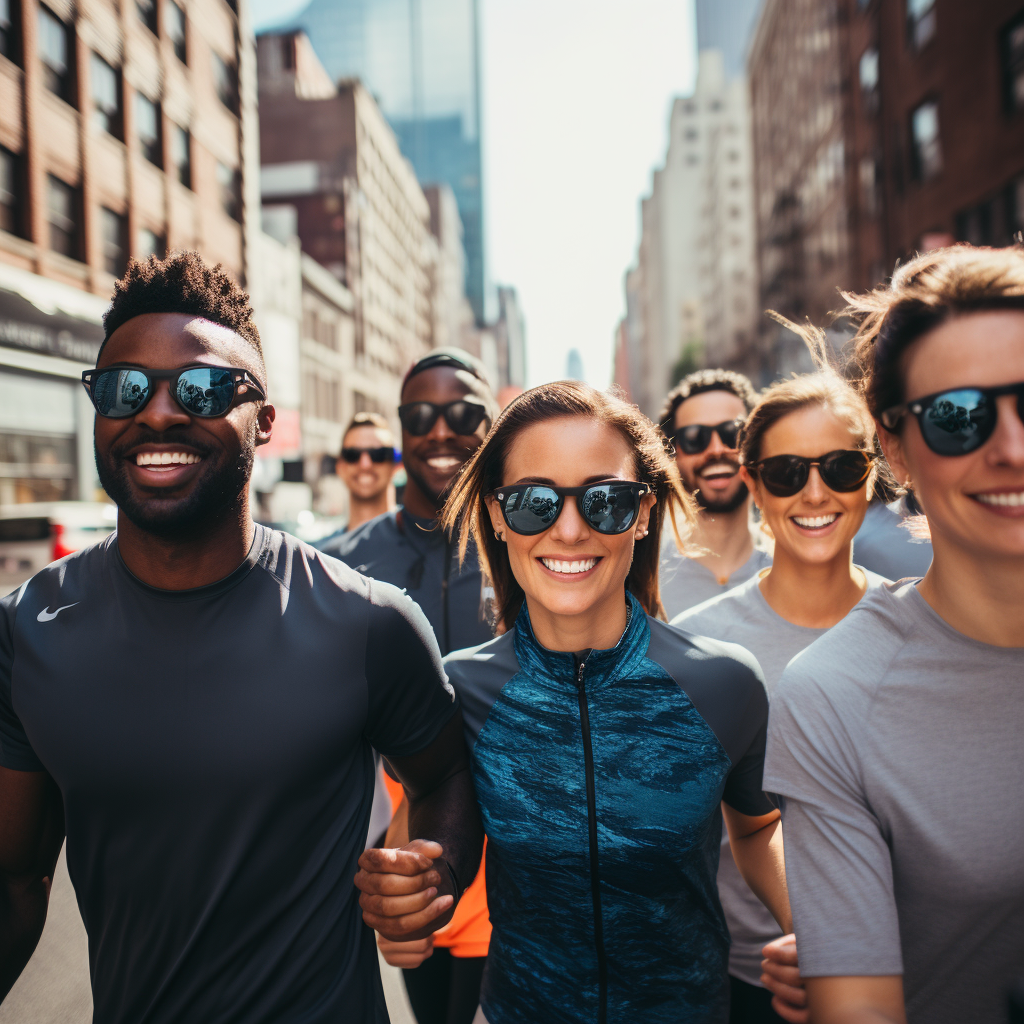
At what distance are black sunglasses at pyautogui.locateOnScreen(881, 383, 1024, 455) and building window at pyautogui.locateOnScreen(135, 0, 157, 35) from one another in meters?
28.4

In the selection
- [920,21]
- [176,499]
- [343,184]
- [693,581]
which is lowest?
[693,581]

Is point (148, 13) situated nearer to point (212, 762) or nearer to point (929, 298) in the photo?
point (212, 762)

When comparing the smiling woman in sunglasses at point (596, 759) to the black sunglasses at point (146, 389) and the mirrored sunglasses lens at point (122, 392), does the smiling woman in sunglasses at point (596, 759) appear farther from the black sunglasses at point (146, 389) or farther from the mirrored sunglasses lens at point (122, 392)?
the mirrored sunglasses lens at point (122, 392)

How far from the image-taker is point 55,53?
19328mm

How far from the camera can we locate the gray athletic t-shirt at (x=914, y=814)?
60.7 inches

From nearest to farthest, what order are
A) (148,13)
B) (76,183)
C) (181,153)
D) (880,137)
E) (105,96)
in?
1. (76,183)
2. (105,96)
3. (148,13)
4. (880,137)
5. (181,153)

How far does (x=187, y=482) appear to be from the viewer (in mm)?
1996

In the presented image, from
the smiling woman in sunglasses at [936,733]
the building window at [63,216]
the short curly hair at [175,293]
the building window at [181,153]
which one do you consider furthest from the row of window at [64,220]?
the smiling woman in sunglasses at [936,733]

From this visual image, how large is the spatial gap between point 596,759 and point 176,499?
128 cm

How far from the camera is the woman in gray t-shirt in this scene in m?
2.95

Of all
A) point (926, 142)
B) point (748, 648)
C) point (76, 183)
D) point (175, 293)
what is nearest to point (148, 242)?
point (76, 183)

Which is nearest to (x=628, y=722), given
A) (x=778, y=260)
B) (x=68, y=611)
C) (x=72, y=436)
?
(x=68, y=611)

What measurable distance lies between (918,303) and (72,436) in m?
22.7

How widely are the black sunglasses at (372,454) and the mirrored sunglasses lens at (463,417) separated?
2.28 m
